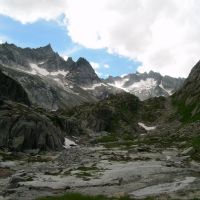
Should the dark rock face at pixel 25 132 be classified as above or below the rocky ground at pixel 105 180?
above

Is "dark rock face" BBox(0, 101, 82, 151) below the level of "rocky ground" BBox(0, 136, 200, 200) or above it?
above

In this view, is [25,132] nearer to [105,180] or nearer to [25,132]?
[25,132]

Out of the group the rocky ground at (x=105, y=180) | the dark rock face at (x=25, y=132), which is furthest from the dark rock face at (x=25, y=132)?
the rocky ground at (x=105, y=180)

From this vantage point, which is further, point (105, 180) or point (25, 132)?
point (25, 132)

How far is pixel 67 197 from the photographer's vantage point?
48.0m

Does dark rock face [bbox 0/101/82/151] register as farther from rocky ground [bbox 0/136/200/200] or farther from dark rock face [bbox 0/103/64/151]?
rocky ground [bbox 0/136/200/200]

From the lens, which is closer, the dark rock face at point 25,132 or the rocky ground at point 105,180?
the rocky ground at point 105,180

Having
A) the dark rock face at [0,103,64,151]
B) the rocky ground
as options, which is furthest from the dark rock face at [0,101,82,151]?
the rocky ground

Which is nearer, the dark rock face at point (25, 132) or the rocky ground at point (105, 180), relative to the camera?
the rocky ground at point (105, 180)

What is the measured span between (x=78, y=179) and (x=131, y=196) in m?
20.7

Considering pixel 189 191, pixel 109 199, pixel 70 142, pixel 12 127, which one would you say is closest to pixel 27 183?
pixel 109 199

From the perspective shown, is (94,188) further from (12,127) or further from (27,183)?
(12,127)

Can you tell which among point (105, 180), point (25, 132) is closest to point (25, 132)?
point (25, 132)

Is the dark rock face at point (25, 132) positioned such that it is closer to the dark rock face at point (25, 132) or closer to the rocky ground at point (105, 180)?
the dark rock face at point (25, 132)
